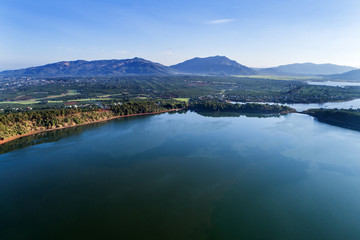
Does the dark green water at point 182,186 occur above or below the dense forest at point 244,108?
below

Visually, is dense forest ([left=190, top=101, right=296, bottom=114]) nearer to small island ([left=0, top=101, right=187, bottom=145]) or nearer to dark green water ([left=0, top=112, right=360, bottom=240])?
small island ([left=0, top=101, right=187, bottom=145])

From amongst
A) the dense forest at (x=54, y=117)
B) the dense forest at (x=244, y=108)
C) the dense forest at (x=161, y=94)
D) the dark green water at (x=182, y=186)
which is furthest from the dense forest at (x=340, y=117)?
the dense forest at (x=54, y=117)

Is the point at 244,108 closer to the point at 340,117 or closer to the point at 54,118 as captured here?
the point at 340,117

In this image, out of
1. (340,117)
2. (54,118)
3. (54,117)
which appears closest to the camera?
(54,118)

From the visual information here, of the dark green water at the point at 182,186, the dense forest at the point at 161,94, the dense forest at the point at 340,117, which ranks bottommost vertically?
the dark green water at the point at 182,186

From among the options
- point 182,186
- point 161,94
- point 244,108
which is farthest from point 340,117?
point 161,94

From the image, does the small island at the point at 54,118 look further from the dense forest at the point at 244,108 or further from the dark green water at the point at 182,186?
the dense forest at the point at 244,108

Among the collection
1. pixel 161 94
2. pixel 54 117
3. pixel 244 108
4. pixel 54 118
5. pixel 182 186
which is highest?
pixel 161 94

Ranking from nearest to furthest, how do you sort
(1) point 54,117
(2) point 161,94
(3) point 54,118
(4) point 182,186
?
1. (4) point 182,186
2. (3) point 54,118
3. (1) point 54,117
4. (2) point 161,94
